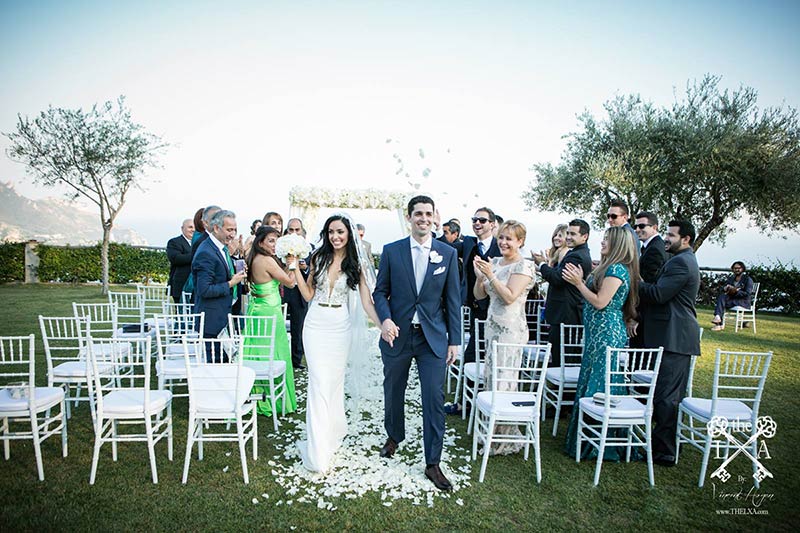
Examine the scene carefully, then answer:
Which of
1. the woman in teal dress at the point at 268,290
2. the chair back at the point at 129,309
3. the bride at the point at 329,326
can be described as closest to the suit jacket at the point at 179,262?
the chair back at the point at 129,309

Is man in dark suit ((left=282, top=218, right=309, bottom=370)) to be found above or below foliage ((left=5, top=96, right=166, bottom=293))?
below

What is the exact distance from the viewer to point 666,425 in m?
4.24

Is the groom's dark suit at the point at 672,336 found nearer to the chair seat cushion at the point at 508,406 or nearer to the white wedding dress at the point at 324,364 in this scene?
the chair seat cushion at the point at 508,406

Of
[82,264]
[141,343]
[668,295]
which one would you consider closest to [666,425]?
[668,295]

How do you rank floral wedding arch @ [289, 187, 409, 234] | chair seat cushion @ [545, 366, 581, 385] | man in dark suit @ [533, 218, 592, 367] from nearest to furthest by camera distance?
chair seat cushion @ [545, 366, 581, 385]
man in dark suit @ [533, 218, 592, 367]
floral wedding arch @ [289, 187, 409, 234]

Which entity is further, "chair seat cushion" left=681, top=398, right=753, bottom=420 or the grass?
"chair seat cushion" left=681, top=398, right=753, bottom=420

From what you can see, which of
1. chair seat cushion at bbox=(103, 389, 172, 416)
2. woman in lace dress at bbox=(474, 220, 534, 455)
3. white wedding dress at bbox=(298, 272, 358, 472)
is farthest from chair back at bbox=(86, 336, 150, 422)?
woman in lace dress at bbox=(474, 220, 534, 455)

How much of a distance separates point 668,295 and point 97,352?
19.2 ft

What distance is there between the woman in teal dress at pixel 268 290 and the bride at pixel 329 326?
3.93ft

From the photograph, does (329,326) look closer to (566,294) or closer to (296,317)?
(566,294)

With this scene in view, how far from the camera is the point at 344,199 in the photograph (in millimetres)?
14859

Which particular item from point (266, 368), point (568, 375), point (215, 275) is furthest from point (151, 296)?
point (568, 375)

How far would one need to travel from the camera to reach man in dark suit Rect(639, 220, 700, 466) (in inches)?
166

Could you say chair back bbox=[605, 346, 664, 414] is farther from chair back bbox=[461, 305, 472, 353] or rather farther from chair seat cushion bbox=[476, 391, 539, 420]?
chair back bbox=[461, 305, 472, 353]
